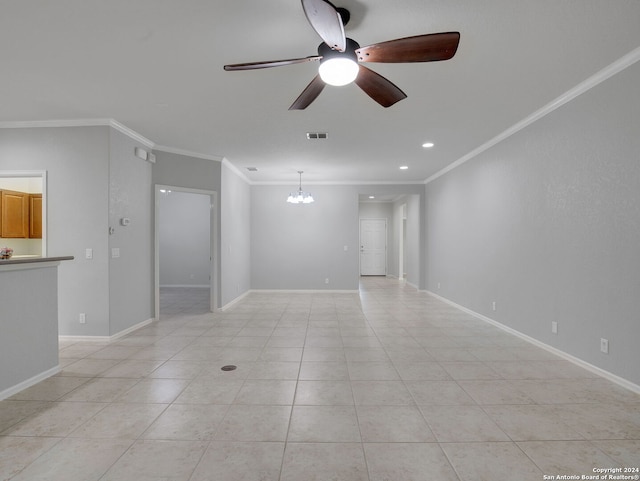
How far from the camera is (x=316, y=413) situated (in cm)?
241

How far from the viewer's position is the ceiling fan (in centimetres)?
171

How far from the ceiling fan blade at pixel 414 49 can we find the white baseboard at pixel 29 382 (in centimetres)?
368

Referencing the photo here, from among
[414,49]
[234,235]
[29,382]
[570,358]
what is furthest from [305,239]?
[414,49]

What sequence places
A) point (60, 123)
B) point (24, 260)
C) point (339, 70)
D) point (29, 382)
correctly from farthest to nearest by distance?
point (60, 123) → point (29, 382) → point (24, 260) → point (339, 70)

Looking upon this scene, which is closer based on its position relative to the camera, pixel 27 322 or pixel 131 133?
pixel 27 322

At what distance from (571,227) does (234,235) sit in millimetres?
5477

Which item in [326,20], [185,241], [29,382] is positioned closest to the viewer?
[326,20]

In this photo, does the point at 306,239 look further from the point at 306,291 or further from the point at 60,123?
the point at 60,123

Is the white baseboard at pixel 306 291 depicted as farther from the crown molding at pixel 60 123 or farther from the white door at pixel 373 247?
the crown molding at pixel 60 123

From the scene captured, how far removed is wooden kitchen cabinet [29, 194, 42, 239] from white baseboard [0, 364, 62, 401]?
364cm

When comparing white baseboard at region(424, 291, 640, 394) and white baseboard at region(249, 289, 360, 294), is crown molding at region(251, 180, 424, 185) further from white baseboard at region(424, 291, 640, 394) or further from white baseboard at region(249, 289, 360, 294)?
white baseboard at region(424, 291, 640, 394)

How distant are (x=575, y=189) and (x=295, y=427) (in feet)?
11.3

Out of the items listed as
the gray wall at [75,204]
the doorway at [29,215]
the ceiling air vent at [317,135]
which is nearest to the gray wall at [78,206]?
the gray wall at [75,204]

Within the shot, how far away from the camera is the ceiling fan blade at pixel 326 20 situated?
1575 millimetres
